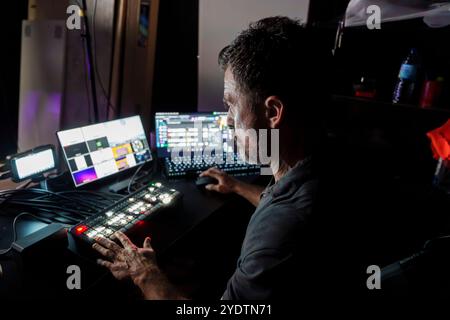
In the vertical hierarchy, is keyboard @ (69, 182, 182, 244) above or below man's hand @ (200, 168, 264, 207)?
below

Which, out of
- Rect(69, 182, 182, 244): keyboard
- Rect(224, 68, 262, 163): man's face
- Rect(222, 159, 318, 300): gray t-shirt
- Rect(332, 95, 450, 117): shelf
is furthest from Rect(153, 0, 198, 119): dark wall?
Rect(222, 159, 318, 300): gray t-shirt

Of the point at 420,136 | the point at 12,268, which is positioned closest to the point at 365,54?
the point at 420,136

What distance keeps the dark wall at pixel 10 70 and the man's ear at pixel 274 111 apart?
169 cm

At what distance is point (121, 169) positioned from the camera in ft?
4.53

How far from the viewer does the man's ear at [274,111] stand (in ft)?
2.42

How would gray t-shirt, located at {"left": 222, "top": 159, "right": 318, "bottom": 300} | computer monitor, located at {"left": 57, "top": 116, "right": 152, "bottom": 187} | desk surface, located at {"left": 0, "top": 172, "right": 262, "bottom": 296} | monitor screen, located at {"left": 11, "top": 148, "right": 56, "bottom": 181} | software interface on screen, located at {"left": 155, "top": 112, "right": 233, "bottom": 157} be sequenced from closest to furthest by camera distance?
gray t-shirt, located at {"left": 222, "top": 159, "right": 318, "bottom": 300}
desk surface, located at {"left": 0, "top": 172, "right": 262, "bottom": 296}
monitor screen, located at {"left": 11, "top": 148, "right": 56, "bottom": 181}
computer monitor, located at {"left": 57, "top": 116, "right": 152, "bottom": 187}
software interface on screen, located at {"left": 155, "top": 112, "right": 233, "bottom": 157}

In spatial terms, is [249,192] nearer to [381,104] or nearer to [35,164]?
[381,104]

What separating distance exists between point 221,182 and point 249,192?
0.13m

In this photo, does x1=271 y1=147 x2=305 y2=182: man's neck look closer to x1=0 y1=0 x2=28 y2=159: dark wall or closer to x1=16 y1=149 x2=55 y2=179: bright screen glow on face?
x1=16 y1=149 x2=55 y2=179: bright screen glow on face

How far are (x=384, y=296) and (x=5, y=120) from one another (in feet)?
6.76

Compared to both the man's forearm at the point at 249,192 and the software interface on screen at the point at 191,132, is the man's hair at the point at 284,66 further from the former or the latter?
the software interface on screen at the point at 191,132

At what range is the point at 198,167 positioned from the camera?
1.47 metres

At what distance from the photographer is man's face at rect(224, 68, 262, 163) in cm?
80

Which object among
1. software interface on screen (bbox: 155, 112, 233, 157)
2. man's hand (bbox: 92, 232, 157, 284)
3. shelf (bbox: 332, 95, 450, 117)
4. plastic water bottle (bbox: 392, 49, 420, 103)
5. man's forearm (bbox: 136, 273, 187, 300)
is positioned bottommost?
man's forearm (bbox: 136, 273, 187, 300)
